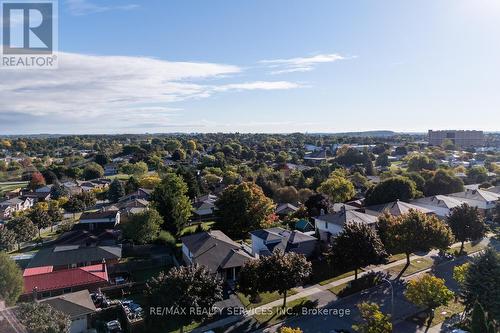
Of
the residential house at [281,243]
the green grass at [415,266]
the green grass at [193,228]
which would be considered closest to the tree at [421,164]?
the green grass at [415,266]

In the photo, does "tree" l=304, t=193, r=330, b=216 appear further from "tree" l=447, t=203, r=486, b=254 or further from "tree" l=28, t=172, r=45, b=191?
"tree" l=28, t=172, r=45, b=191

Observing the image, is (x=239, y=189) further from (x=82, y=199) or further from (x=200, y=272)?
(x=82, y=199)

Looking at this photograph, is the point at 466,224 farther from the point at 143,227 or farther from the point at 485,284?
the point at 143,227

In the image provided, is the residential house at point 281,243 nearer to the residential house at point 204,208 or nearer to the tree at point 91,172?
the residential house at point 204,208

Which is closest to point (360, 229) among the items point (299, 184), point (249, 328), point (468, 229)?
point (249, 328)

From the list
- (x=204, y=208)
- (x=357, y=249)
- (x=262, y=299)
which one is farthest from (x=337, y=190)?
(x=262, y=299)
